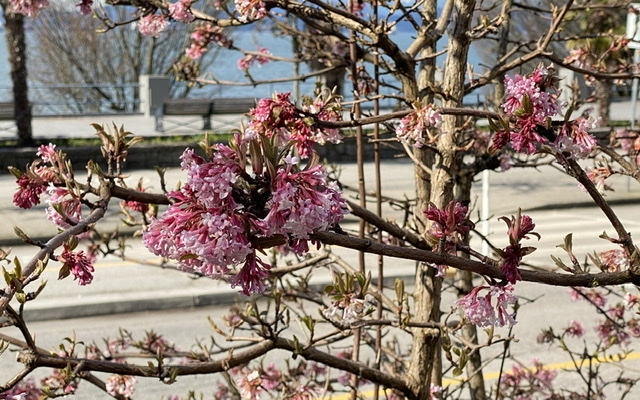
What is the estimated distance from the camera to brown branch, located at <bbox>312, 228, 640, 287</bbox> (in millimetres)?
1511

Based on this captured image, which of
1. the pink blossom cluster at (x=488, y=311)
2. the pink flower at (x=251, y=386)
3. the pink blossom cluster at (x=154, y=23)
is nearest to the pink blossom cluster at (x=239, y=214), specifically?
the pink blossom cluster at (x=488, y=311)

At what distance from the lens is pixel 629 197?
14.8 m

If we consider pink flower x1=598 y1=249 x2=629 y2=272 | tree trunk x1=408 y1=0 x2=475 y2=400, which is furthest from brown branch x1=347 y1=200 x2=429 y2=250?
pink flower x1=598 y1=249 x2=629 y2=272

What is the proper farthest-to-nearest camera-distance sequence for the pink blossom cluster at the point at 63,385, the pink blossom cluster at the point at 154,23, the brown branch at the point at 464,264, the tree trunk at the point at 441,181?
the pink blossom cluster at the point at 154,23, the tree trunk at the point at 441,181, the pink blossom cluster at the point at 63,385, the brown branch at the point at 464,264

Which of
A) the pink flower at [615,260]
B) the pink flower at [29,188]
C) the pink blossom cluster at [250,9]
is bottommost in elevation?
the pink flower at [615,260]

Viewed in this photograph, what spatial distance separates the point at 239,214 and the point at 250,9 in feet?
5.35

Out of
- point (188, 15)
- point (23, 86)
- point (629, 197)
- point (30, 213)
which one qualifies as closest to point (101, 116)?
point (23, 86)

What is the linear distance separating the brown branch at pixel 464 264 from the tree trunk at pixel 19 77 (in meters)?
16.7

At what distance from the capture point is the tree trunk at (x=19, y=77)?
17.0 metres

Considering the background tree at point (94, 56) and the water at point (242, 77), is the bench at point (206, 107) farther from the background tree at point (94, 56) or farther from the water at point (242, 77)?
the background tree at point (94, 56)

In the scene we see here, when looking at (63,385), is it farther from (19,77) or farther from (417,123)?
(19,77)

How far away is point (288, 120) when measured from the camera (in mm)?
2299

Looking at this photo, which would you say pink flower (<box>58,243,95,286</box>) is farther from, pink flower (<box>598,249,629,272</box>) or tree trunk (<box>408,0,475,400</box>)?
pink flower (<box>598,249,629,272</box>)

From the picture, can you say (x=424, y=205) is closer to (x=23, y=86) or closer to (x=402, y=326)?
(x=402, y=326)
